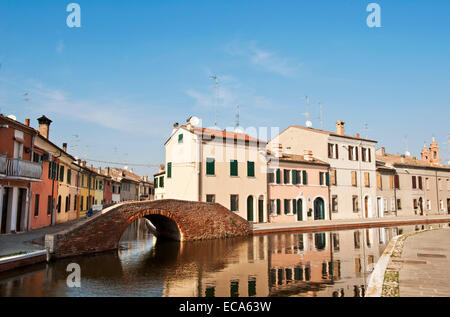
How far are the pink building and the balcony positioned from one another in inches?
794

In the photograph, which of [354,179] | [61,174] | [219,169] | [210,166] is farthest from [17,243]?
[354,179]

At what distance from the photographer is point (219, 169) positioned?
2945 centimetres

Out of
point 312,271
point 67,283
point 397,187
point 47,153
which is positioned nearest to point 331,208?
point 397,187

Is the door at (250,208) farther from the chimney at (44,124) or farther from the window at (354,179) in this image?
the chimney at (44,124)

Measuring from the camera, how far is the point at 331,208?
1496 inches

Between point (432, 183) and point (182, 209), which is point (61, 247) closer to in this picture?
point (182, 209)

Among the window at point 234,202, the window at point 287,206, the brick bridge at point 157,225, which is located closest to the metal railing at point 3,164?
the brick bridge at point 157,225

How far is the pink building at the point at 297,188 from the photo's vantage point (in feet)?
Answer: 109

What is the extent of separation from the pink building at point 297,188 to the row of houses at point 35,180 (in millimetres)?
18321

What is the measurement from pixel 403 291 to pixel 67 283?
33.8ft

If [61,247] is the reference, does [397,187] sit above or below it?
above

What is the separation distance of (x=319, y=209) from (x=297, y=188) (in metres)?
4.48
